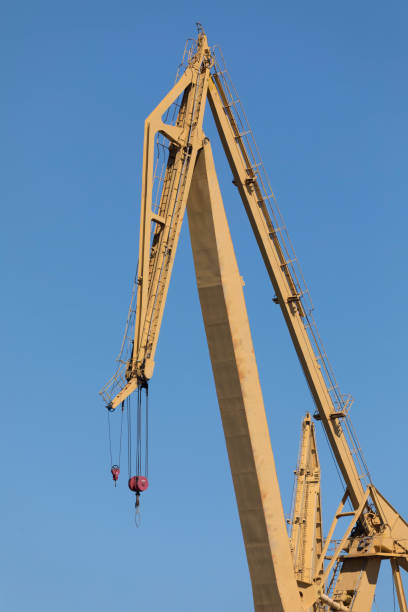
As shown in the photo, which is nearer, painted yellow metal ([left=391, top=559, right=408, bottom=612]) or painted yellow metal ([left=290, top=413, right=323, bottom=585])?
painted yellow metal ([left=391, top=559, right=408, bottom=612])

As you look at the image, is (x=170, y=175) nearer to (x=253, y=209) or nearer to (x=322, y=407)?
(x=253, y=209)

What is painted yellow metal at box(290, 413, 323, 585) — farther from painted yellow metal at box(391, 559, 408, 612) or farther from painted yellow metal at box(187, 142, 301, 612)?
painted yellow metal at box(187, 142, 301, 612)

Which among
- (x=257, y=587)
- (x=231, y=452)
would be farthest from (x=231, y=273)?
(x=257, y=587)

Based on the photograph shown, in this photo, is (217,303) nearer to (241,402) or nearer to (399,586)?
(241,402)

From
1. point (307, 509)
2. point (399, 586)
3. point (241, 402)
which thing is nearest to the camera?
point (241, 402)

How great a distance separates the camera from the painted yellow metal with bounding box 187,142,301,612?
2381 centimetres

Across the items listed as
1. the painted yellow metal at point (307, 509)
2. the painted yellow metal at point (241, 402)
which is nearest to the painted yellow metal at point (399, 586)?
the painted yellow metal at point (307, 509)

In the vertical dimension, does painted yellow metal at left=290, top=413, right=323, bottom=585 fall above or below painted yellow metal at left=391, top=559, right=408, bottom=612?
above

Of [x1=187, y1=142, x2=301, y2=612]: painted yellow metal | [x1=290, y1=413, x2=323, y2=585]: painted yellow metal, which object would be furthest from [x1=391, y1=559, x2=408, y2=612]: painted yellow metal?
[x1=187, y1=142, x2=301, y2=612]: painted yellow metal

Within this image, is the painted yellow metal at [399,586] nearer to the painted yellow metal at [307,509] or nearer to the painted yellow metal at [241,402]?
the painted yellow metal at [307,509]

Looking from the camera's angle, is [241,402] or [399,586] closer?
[241,402]

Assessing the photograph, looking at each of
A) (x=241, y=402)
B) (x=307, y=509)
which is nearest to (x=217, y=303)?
(x=241, y=402)

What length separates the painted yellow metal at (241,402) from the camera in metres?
23.8

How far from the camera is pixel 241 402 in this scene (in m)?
23.9
